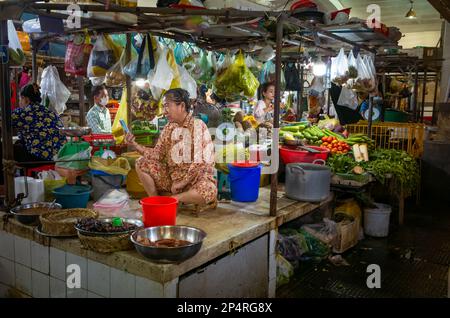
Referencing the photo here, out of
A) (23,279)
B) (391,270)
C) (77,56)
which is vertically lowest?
(391,270)

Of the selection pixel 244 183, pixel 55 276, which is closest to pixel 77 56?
pixel 244 183

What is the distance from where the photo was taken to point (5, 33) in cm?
351

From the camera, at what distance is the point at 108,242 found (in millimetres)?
3002

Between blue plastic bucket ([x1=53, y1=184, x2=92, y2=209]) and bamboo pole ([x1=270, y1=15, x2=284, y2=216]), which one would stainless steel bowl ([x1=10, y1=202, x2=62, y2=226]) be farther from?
bamboo pole ([x1=270, y1=15, x2=284, y2=216])

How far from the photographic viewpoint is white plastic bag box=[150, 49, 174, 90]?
4645mm

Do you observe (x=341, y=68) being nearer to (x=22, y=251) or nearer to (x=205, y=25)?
(x=205, y=25)

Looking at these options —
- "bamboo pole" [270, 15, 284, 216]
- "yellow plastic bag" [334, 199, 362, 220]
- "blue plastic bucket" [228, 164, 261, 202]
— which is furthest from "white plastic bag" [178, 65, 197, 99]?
"yellow plastic bag" [334, 199, 362, 220]

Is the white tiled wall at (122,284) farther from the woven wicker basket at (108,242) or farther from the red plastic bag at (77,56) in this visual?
the red plastic bag at (77,56)

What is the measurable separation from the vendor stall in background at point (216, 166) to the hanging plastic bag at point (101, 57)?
1.0 inches

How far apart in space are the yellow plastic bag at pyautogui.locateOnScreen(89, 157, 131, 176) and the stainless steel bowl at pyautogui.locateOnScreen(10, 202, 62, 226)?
669 millimetres

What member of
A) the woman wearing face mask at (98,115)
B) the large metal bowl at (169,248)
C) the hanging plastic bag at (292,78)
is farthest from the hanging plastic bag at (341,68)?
the woman wearing face mask at (98,115)

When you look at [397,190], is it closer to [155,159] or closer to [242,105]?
[155,159]

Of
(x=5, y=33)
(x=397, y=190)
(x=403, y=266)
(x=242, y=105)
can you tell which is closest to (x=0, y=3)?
(x=5, y=33)

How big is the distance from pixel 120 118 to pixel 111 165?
1.53m
